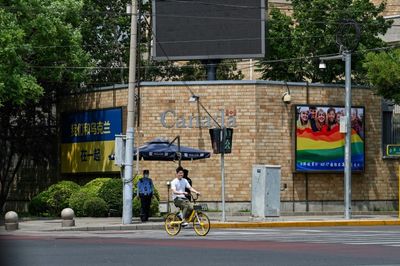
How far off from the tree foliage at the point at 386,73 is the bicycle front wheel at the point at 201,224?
48.0ft

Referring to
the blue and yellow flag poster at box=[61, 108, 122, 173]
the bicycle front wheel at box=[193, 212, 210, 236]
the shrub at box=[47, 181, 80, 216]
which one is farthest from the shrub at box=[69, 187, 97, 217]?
the bicycle front wheel at box=[193, 212, 210, 236]

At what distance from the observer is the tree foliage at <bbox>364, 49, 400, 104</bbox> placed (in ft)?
114

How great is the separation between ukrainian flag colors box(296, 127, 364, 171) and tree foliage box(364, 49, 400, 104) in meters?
4.08

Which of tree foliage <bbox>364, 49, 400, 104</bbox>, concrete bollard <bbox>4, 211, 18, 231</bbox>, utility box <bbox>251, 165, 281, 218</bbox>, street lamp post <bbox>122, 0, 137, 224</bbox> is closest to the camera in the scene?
concrete bollard <bbox>4, 211, 18, 231</bbox>

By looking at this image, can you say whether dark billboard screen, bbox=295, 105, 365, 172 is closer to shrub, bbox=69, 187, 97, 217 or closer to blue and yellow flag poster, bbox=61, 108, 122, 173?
blue and yellow flag poster, bbox=61, 108, 122, 173

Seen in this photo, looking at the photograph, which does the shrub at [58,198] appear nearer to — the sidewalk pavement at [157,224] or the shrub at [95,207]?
the shrub at [95,207]

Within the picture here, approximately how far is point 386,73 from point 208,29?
26.0ft

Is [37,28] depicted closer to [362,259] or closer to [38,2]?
[38,2]

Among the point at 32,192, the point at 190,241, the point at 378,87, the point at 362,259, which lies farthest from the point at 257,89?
the point at 362,259

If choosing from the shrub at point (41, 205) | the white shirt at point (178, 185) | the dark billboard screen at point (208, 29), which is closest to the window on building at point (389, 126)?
the dark billboard screen at point (208, 29)

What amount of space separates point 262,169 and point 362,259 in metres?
17.1

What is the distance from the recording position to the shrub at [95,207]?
33.5m

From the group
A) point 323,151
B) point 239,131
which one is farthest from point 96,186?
point 323,151

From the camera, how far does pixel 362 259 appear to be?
14.3m
